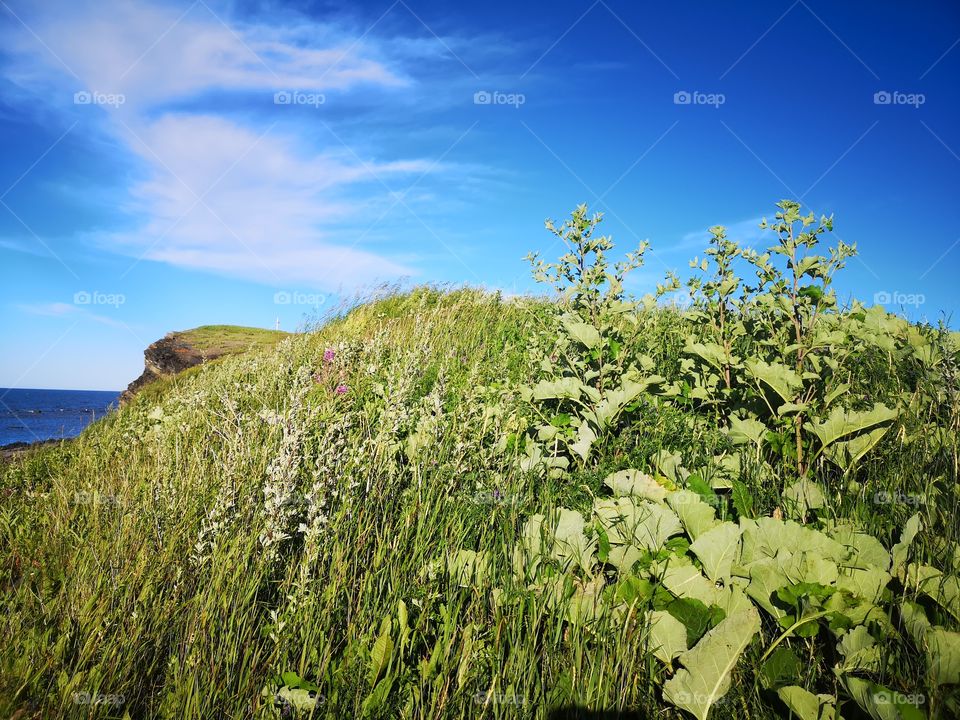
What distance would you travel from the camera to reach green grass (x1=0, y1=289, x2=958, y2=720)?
1.74m

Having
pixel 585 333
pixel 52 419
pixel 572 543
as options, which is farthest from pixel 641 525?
pixel 52 419

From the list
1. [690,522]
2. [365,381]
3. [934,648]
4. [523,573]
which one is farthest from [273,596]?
[365,381]

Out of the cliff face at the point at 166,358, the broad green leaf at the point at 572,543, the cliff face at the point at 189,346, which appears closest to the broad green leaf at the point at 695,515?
the broad green leaf at the point at 572,543

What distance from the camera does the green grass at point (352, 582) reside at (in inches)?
68.6

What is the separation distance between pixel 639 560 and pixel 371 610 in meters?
1.21

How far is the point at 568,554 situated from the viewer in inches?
91.0

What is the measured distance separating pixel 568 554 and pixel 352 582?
1.00 m

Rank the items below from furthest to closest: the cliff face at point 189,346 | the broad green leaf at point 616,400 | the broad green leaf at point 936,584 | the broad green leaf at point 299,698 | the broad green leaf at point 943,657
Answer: the cliff face at point 189,346 → the broad green leaf at point 616,400 → the broad green leaf at point 936,584 → the broad green leaf at point 299,698 → the broad green leaf at point 943,657

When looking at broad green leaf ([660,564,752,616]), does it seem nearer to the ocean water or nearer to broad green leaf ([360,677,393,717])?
broad green leaf ([360,677,393,717])

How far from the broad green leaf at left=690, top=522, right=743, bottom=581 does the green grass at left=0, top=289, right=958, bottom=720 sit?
1.04ft

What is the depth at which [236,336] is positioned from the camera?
1730 centimetres

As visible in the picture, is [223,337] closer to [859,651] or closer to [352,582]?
[352,582]

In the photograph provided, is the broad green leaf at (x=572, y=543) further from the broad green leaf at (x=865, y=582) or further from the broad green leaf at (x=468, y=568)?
the broad green leaf at (x=865, y=582)

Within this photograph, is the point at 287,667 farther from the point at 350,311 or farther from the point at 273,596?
the point at 350,311
